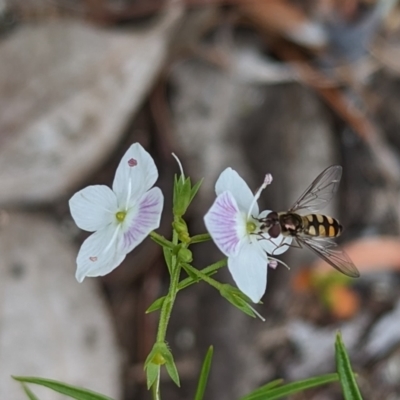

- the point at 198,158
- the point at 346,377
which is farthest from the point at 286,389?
the point at 198,158

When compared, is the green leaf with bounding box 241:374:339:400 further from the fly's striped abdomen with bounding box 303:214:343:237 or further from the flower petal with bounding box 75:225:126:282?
the flower petal with bounding box 75:225:126:282

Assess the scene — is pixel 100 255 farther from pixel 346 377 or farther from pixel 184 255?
pixel 346 377

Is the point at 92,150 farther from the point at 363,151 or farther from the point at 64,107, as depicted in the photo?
the point at 363,151

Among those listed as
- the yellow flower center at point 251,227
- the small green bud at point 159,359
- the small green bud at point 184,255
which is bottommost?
the small green bud at point 159,359

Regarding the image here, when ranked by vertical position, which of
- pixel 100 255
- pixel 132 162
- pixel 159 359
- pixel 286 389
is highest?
pixel 132 162

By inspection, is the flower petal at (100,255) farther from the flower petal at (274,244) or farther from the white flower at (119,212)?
the flower petal at (274,244)

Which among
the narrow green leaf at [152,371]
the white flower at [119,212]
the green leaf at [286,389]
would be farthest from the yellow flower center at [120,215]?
the green leaf at [286,389]
